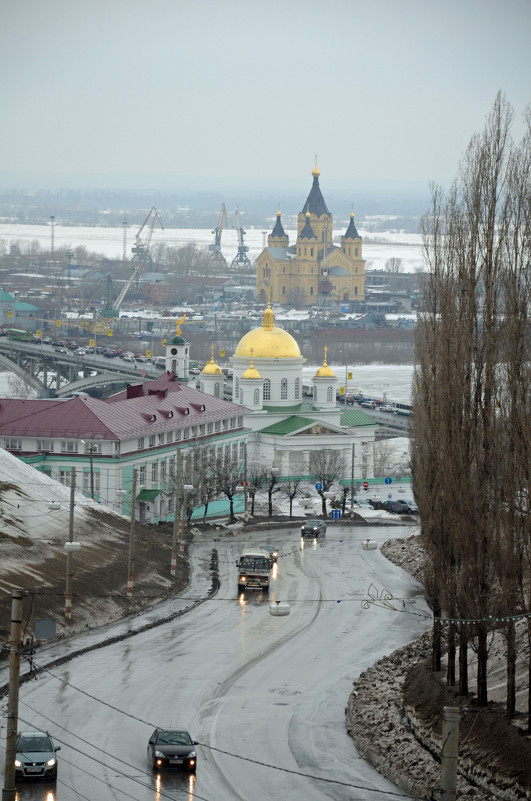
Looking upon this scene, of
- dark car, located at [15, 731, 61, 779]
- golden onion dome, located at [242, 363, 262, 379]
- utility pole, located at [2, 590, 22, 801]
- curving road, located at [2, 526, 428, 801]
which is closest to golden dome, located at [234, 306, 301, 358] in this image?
golden onion dome, located at [242, 363, 262, 379]

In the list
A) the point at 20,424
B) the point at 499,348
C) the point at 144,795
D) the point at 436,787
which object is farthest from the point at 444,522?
the point at 20,424

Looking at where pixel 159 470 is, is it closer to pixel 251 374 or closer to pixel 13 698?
pixel 251 374

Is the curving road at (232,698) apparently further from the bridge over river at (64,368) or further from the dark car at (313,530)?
the bridge over river at (64,368)

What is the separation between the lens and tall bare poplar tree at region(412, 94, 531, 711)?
36438 millimetres

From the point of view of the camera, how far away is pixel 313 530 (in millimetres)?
75438

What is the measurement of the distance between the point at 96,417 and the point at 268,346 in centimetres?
3098

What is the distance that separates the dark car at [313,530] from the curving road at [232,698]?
13.0 m

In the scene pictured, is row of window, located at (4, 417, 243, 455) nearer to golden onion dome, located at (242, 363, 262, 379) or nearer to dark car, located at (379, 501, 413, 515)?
dark car, located at (379, 501, 413, 515)

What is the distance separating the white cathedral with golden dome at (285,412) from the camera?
10144 centimetres

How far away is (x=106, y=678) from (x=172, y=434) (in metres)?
40.2

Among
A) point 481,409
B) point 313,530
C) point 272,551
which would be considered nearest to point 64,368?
point 313,530

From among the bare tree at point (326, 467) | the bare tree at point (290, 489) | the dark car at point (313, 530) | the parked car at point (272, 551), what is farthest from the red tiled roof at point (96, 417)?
the parked car at point (272, 551)

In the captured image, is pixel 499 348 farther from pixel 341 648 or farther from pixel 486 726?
pixel 341 648

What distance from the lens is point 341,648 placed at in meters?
49.6
